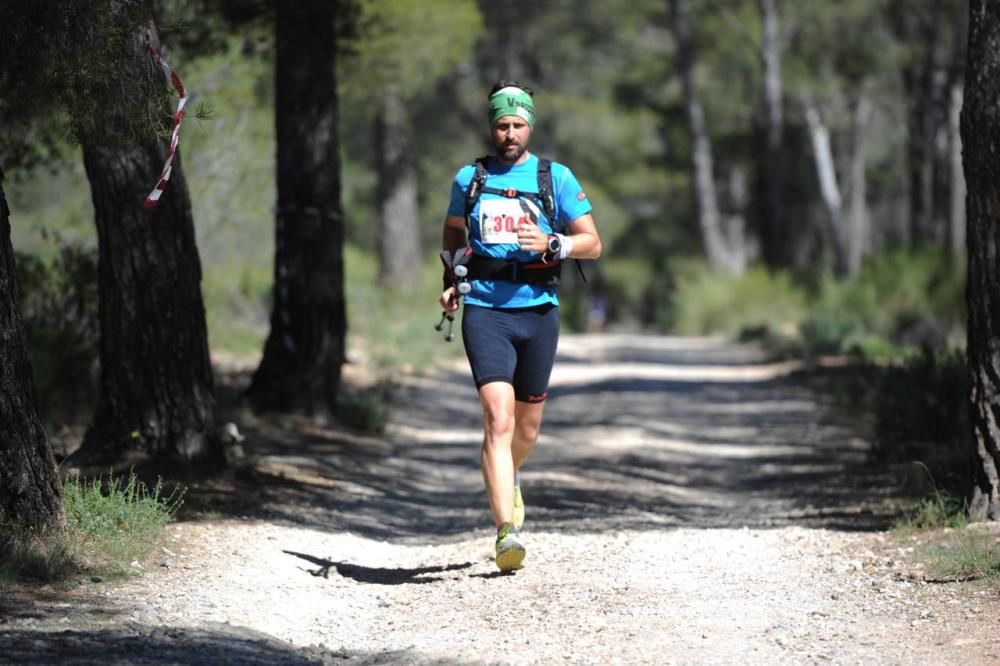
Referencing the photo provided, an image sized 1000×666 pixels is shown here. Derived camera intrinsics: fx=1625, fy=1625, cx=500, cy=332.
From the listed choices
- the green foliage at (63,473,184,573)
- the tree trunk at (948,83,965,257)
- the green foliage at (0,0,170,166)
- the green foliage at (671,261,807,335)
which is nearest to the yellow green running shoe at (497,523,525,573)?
the green foliage at (63,473,184,573)

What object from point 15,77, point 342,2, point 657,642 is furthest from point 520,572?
point 342,2

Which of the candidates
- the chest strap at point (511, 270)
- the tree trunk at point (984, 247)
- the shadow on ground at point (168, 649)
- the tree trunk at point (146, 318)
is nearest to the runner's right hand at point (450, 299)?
the chest strap at point (511, 270)

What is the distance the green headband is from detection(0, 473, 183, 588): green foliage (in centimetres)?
238

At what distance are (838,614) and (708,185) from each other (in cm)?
3591

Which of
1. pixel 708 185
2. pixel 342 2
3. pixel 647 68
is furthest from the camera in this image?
pixel 647 68

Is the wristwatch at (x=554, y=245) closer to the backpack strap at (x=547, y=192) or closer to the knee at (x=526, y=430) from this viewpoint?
the backpack strap at (x=547, y=192)

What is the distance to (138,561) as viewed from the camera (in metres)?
7.12

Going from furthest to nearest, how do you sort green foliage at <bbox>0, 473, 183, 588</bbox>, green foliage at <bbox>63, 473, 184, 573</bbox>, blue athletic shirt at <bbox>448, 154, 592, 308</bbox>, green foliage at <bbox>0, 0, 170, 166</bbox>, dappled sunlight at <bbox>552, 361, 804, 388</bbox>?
→ dappled sunlight at <bbox>552, 361, 804, 388</bbox>
blue athletic shirt at <bbox>448, 154, 592, 308</bbox>
green foliage at <bbox>63, 473, 184, 573</bbox>
green foliage at <bbox>0, 0, 170, 166</bbox>
green foliage at <bbox>0, 473, 183, 588</bbox>

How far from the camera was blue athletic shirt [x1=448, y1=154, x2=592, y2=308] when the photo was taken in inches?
284

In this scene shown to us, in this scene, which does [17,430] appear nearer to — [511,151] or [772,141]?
[511,151]

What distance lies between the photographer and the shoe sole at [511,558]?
23.5ft

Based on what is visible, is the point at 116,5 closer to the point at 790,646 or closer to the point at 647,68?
the point at 790,646

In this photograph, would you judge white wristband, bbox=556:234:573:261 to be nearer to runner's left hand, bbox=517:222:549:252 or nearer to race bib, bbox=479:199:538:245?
runner's left hand, bbox=517:222:549:252

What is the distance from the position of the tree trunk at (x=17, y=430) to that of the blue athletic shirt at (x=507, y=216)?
1932 mm
